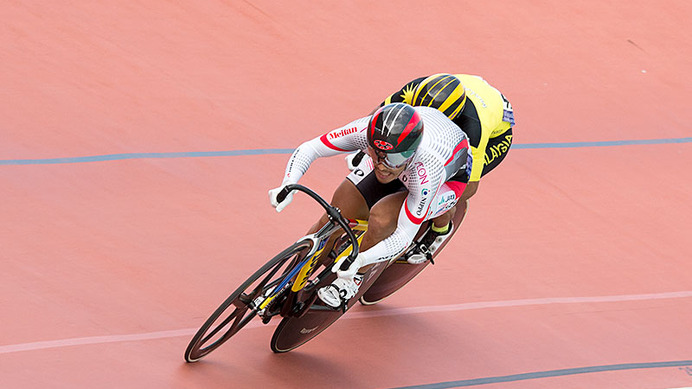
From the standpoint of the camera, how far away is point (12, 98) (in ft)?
20.1

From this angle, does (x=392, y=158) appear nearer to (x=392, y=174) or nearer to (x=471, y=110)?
(x=392, y=174)

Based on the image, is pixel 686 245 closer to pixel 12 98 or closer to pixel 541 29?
pixel 541 29

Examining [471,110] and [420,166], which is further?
[471,110]

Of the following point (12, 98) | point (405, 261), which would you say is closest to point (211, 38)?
point (12, 98)

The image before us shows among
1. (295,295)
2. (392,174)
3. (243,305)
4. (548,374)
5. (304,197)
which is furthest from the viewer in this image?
(304,197)

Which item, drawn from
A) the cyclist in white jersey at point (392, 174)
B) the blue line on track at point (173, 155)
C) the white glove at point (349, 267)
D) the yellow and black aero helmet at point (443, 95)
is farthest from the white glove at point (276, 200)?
the blue line on track at point (173, 155)

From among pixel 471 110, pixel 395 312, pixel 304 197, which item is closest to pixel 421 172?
pixel 471 110

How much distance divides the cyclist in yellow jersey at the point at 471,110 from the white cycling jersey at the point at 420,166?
110 millimetres

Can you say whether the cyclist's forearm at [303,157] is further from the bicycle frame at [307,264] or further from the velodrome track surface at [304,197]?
the velodrome track surface at [304,197]

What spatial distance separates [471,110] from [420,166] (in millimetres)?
632

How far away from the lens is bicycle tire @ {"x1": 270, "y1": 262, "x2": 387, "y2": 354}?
4176 millimetres

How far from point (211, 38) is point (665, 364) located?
450 centimetres

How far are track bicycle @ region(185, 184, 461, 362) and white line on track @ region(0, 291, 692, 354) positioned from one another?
283 millimetres

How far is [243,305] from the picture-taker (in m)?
4.01
